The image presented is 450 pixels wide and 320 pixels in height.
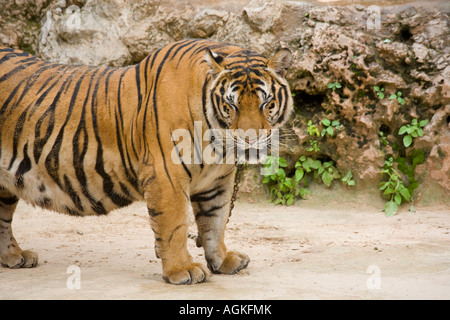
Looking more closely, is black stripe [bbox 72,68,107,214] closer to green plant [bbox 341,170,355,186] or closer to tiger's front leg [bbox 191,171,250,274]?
tiger's front leg [bbox 191,171,250,274]

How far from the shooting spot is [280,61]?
3646 millimetres

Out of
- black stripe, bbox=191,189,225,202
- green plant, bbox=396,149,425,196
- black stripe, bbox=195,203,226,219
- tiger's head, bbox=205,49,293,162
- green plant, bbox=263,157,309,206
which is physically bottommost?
green plant, bbox=263,157,309,206

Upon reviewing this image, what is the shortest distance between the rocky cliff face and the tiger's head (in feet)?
8.10

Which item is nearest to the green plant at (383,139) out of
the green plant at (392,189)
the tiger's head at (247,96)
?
the green plant at (392,189)

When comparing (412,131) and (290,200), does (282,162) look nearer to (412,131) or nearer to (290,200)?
(290,200)

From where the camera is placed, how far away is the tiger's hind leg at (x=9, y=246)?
4.42 metres

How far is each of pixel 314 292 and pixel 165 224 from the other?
1.05m

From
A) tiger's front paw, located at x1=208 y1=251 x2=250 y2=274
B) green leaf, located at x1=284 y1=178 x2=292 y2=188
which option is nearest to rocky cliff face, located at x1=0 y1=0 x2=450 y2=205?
green leaf, located at x1=284 y1=178 x2=292 y2=188

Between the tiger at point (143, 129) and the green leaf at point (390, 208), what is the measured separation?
2.60 meters

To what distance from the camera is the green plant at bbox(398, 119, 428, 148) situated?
20.9 ft

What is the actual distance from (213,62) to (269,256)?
74.1 inches

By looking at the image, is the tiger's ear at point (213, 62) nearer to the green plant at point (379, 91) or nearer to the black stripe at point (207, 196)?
the black stripe at point (207, 196)

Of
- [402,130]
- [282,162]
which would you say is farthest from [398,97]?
[282,162]

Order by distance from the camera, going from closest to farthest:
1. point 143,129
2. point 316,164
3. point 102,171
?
point 143,129 < point 102,171 < point 316,164
